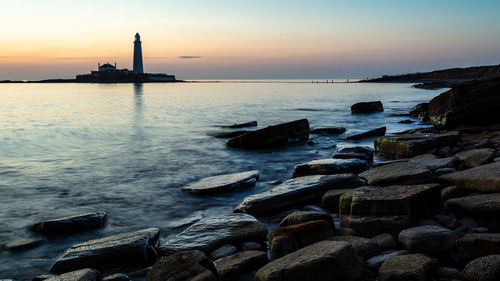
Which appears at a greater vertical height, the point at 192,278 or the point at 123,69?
the point at 123,69

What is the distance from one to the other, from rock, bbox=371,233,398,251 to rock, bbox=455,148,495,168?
10.2ft

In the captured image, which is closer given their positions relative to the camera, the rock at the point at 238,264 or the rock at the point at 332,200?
the rock at the point at 238,264

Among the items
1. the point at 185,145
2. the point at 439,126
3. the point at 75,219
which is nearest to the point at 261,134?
the point at 185,145

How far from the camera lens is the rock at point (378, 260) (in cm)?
327

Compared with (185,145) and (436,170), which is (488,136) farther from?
(185,145)

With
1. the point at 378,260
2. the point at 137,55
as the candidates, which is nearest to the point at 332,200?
the point at 378,260

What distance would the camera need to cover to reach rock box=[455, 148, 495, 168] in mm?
6087

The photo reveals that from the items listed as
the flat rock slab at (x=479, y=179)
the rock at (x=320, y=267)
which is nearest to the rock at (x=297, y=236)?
the rock at (x=320, y=267)

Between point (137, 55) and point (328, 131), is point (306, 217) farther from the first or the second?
point (137, 55)

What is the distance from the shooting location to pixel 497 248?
120 inches

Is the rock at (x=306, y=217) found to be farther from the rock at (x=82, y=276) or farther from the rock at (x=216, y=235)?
the rock at (x=82, y=276)

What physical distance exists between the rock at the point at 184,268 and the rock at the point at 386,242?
155 centimetres

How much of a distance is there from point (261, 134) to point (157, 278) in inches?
355

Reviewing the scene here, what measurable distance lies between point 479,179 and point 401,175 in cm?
90
